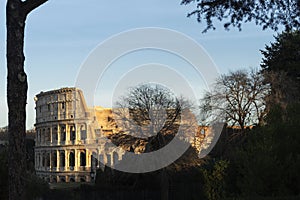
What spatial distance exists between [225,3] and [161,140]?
1950 cm

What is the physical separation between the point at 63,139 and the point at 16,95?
6776 centimetres

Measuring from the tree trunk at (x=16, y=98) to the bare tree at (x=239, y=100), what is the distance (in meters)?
28.3

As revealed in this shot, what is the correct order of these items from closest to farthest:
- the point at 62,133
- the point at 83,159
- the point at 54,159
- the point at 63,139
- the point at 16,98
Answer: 1. the point at 16,98
2. the point at 83,159
3. the point at 62,133
4. the point at 63,139
5. the point at 54,159

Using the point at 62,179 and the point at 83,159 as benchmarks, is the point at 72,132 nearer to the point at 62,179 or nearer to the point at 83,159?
the point at 83,159

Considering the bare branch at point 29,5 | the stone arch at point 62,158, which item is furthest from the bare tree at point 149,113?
the stone arch at point 62,158

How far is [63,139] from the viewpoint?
241ft

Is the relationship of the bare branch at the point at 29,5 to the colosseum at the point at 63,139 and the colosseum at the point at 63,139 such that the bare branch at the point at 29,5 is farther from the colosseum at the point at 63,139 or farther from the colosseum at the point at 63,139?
the colosseum at the point at 63,139

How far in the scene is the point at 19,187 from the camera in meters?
6.77

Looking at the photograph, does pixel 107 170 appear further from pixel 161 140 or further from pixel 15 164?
pixel 15 164

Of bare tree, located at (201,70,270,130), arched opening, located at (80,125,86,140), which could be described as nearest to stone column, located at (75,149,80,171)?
arched opening, located at (80,125,86,140)

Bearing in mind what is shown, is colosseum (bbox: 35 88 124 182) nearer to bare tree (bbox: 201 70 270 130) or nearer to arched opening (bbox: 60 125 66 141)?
arched opening (bbox: 60 125 66 141)

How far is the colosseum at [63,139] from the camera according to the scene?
67.8 metres

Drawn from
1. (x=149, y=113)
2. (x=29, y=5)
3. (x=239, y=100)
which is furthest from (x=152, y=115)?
(x=29, y=5)

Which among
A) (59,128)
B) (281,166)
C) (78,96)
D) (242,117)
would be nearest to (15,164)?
(281,166)
